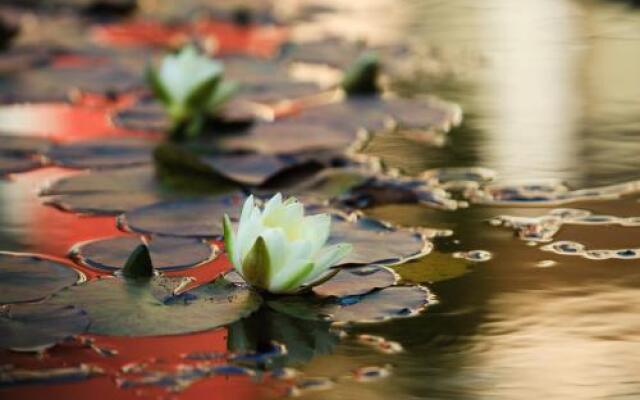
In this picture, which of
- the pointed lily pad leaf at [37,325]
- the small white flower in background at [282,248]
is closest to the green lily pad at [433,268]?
the small white flower in background at [282,248]

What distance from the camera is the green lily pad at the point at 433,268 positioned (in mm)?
1631

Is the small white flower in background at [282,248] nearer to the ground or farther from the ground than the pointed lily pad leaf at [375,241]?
farther from the ground

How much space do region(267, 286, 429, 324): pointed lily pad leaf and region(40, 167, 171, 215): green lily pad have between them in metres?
0.54

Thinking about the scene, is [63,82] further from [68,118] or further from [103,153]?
[103,153]

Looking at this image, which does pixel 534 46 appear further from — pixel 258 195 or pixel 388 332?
pixel 388 332

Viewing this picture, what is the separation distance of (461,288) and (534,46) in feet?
6.02

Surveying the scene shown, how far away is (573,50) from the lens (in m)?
3.26

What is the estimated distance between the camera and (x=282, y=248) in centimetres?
151

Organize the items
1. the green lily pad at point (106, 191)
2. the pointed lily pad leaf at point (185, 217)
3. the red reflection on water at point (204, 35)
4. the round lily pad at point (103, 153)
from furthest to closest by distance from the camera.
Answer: the red reflection on water at point (204, 35)
the round lily pad at point (103, 153)
the green lily pad at point (106, 191)
the pointed lily pad leaf at point (185, 217)

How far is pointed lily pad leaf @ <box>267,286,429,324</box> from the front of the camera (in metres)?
1.49

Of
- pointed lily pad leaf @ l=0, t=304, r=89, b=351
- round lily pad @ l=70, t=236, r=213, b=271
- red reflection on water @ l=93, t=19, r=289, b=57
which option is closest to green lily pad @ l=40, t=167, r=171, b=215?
round lily pad @ l=70, t=236, r=213, b=271

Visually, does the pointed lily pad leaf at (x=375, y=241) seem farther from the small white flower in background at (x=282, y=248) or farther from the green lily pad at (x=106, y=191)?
the green lily pad at (x=106, y=191)

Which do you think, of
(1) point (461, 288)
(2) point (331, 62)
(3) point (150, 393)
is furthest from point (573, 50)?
(3) point (150, 393)

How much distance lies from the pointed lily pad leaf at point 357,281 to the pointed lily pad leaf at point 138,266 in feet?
0.66
